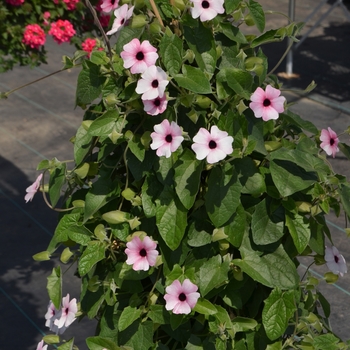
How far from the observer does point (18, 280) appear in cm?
446

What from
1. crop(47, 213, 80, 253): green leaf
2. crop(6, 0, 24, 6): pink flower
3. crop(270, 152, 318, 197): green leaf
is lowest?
crop(6, 0, 24, 6): pink flower

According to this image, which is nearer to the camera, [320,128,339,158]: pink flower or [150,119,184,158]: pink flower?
[150,119,184,158]: pink flower

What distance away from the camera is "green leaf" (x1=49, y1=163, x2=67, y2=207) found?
1.91 meters

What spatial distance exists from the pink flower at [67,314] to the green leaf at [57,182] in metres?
0.27

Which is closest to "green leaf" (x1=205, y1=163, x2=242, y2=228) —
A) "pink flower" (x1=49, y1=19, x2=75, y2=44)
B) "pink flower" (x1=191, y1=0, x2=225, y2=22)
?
"pink flower" (x1=191, y1=0, x2=225, y2=22)

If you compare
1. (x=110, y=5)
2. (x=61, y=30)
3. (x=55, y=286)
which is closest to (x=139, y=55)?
(x=110, y=5)

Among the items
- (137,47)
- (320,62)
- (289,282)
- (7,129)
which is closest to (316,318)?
(289,282)

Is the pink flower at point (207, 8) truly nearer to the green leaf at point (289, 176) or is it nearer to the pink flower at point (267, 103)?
the pink flower at point (267, 103)

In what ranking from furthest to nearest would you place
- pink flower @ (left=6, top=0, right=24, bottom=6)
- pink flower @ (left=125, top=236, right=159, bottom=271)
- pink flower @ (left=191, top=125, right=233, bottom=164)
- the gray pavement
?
the gray pavement < pink flower @ (left=6, top=0, right=24, bottom=6) < pink flower @ (left=125, top=236, right=159, bottom=271) < pink flower @ (left=191, top=125, right=233, bottom=164)

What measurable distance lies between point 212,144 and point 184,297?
377 mm

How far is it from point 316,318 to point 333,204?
30 centimetres

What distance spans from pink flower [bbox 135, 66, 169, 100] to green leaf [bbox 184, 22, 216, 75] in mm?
130

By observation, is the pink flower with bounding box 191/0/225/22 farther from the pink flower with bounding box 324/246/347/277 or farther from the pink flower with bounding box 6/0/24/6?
the pink flower with bounding box 6/0/24/6

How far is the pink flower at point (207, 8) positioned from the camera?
1669mm
